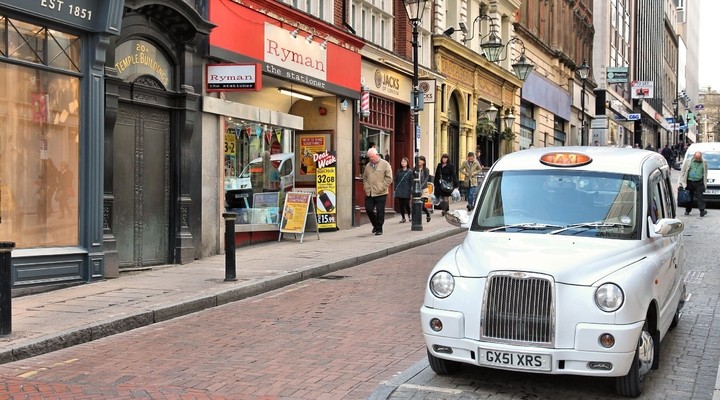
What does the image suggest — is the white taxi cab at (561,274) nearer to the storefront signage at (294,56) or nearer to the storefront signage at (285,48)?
the storefront signage at (285,48)

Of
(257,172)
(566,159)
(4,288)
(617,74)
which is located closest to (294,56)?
(257,172)

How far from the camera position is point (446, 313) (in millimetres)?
5516

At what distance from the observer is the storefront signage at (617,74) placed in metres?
54.4

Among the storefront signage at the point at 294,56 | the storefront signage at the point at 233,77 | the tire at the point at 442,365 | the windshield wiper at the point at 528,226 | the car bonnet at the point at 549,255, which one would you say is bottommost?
the tire at the point at 442,365

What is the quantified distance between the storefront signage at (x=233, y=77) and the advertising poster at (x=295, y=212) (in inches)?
120

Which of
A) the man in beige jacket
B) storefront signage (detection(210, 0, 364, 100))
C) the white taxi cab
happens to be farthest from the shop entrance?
the white taxi cab

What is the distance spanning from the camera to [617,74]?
54562mm

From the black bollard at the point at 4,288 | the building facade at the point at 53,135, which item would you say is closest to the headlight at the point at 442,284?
the black bollard at the point at 4,288

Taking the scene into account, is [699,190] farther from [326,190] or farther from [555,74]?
[555,74]

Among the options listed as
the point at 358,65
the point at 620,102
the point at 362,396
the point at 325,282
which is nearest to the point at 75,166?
the point at 325,282

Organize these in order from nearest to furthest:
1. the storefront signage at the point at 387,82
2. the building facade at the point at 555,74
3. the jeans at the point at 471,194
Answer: the storefront signage at the point at 387,82 < the jeans at the point at 471,194 < the building facade at the point at 555,74

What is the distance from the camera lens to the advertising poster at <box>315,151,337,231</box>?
18.1 meters

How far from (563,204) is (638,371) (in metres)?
1.55

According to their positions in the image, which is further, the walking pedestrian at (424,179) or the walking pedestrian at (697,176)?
the walking pedestrian at (697,176)
